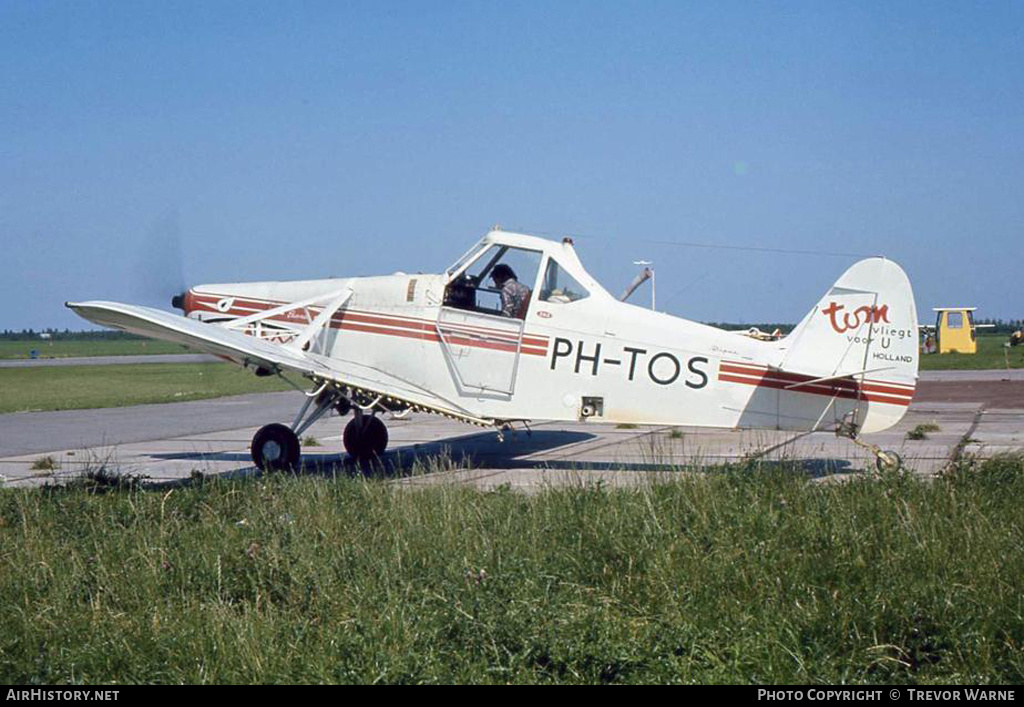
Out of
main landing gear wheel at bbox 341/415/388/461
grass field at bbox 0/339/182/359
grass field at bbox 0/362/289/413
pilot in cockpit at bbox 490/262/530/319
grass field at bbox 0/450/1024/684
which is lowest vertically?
grass field at bbox 0/450/1024/684

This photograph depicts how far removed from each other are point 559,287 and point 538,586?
626cm

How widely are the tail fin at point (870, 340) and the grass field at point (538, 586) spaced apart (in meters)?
2.81

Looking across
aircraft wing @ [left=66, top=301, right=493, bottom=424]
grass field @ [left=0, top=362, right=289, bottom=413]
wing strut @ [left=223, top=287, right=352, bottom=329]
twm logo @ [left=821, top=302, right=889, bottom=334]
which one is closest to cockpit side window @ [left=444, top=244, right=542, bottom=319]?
aircraft wing @ [left=66, top=301, right=493, bottom=424]

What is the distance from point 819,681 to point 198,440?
43.6ft

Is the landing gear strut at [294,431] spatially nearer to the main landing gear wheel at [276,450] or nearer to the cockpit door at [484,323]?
the main landing gear wheel at [276,450]

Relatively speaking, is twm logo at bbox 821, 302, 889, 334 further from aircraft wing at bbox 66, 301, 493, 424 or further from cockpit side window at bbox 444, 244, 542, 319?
aircraft wing at bbox 66, 301, 493, 424

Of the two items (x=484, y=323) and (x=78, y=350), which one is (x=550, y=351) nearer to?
(x=484, y=323)

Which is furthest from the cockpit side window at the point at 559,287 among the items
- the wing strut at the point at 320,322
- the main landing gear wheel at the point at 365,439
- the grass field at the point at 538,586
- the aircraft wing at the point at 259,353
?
the grass field at the point at 538,586

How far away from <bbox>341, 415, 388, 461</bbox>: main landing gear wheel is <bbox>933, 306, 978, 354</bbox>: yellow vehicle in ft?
149

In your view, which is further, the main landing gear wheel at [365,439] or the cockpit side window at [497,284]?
the main landing gear wheel at [365,439]

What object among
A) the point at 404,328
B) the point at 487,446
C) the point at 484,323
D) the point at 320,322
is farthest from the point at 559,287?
the point at 487,446

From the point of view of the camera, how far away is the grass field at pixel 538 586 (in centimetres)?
466

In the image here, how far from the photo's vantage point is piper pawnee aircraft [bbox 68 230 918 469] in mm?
10594

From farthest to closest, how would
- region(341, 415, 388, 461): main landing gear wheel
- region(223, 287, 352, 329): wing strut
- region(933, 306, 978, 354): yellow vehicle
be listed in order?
1. region(933, 306, 978, 354): yellow vehicle
2. region(341, 415, 388, 461): main landing gear wheel
3. region(223, 287, 352, 329): wing strut
